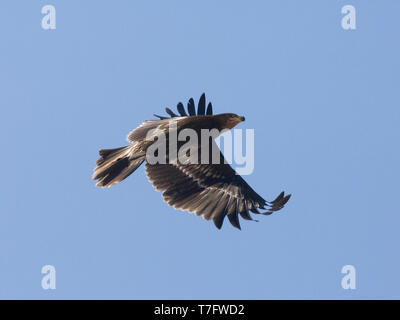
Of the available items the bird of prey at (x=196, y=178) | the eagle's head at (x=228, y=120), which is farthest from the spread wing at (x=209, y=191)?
the eagle's head at (x=228, y=120)

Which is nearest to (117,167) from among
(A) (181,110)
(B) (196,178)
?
(B) (196,178)

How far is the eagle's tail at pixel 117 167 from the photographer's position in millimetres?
13125

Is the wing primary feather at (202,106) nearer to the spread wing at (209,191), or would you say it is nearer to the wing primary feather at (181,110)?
the wing primary feather at (181,110)

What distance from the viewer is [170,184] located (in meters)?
12.9

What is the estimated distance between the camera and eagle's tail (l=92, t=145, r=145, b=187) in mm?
13125

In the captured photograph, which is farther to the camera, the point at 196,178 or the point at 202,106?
the point at 202,106

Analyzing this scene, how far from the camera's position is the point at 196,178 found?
520 inches

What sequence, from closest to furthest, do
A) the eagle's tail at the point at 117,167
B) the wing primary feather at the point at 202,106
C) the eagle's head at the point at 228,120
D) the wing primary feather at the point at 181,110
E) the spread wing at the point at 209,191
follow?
the spread wing at the point at 209,191 → the eagle's tail at the point at 117,167 → the eagle's head at the point at 228,120 → the wing primary feather at the point at 202,106 → the wing primary feather at the point at 181,110

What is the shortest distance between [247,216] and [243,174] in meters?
0.89

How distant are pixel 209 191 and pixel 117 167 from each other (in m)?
1.43

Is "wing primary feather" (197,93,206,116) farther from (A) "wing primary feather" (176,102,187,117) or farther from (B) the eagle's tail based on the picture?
(B) the eagle's tail

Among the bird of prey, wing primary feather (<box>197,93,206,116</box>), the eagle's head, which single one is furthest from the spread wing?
wing primary feather (<box>197,93,206,116</box>)

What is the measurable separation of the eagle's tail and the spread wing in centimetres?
22

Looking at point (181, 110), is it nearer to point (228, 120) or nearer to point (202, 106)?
point (202, 106)
